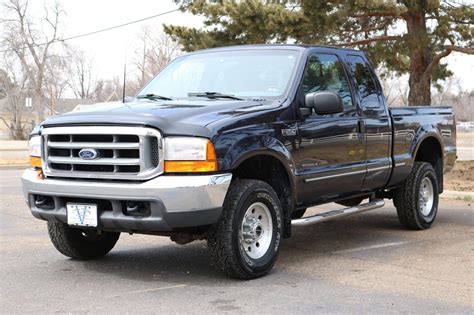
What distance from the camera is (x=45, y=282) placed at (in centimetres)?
575

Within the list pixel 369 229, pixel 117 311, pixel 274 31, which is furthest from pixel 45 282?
pixel 274 31

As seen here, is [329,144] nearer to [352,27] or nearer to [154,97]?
[154,97]

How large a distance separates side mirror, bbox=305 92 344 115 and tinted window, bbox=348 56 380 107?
114 centimetres

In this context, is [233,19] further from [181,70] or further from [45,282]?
[45,282]

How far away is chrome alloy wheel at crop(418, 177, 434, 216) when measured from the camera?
8.62m

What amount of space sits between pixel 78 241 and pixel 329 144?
2616 millimetres

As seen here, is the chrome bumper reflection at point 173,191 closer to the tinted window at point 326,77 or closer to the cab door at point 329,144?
the cab door at point 329,144

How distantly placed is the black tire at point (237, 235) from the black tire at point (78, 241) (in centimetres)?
152

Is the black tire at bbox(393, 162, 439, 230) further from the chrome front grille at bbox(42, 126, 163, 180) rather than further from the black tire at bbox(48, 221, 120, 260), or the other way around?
the chrome front grille at bbox(42, 126, 163, 180)

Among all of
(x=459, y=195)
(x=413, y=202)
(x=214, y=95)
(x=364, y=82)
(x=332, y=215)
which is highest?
(x=364, y=82)

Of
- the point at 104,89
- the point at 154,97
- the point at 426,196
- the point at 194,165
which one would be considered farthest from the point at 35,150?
the point at 104,89

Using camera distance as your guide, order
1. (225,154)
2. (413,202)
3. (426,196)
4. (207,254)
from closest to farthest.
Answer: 1. (225,154)
2. (207,254)
3. (413,202)
4. (426,196)

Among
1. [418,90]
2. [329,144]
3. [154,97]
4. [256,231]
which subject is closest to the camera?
[256,231]

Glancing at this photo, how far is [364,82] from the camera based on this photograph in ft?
25.3
